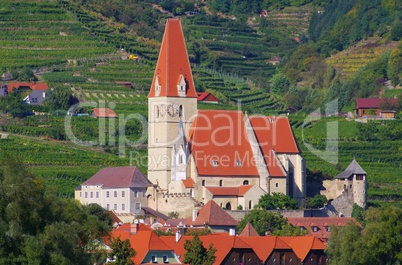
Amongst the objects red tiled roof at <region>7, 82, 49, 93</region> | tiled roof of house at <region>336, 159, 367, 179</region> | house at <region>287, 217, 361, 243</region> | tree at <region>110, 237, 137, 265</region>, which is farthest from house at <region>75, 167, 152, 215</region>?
red tiled roof at <region>7, 82, 49, 93</region>

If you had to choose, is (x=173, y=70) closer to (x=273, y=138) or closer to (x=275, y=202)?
(x=273, y=138)

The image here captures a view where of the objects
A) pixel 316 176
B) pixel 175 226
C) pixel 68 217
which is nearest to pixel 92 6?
pixel 316 176

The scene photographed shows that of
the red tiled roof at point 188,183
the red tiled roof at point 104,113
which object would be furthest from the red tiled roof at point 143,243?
the red tiled roof at point 104,113

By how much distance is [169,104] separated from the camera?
74.1 meters

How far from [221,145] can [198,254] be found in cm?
1944

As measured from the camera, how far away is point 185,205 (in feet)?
233

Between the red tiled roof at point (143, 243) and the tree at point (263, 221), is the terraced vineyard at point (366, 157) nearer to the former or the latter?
the tree at point (263, 221)

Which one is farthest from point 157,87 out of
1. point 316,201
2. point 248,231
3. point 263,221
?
point 248,231

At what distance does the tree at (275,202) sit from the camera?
70.6 metres

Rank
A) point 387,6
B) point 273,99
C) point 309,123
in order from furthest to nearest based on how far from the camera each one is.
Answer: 1. point 387,6
2. point 273,99
3. point 309,123

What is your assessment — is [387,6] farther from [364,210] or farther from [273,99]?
[364,210]

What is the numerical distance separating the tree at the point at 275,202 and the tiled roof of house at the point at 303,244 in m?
9.99

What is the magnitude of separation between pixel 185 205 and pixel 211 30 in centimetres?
6161

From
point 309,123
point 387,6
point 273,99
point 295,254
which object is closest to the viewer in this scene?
point 295,254
